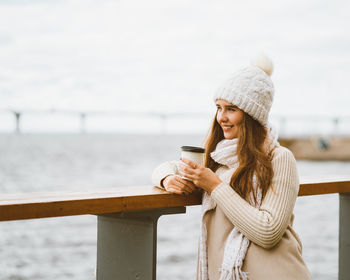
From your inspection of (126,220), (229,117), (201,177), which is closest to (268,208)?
(201,177)

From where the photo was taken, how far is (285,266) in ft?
4.61

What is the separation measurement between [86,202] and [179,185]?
14.5 inches

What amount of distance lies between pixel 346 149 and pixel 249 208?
40.7 meters

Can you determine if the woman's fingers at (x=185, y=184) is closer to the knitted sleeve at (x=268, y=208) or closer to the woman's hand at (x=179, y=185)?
the woman's hand at (x=179, y=185)

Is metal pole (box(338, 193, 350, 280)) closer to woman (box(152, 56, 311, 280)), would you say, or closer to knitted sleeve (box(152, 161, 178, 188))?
woman (box(152, 56, 311, 280))

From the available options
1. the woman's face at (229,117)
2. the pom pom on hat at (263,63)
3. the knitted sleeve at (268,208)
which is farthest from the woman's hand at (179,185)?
the pom pom on hat at (263,63)

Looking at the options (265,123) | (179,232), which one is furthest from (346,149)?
(265,123)

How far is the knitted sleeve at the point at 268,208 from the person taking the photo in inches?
54.7

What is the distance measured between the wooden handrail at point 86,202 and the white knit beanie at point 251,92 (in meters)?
0.39

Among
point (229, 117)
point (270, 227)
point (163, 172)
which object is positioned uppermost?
point (229, 117)

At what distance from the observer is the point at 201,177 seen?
1.49m

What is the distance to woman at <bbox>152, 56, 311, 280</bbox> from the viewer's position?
4.63 ft

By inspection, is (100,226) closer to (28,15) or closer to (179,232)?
(179,232)

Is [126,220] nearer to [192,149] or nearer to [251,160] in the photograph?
[192,149]
